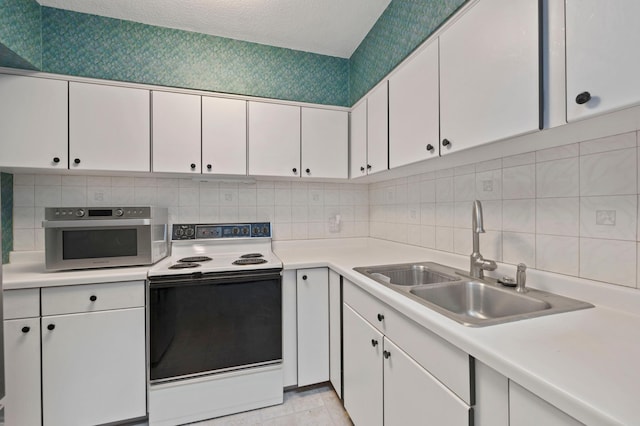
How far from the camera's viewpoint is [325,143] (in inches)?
86.4

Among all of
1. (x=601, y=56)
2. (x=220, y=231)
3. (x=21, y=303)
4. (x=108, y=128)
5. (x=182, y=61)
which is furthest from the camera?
(x=220, y=231)

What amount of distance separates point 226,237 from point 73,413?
1.28 m

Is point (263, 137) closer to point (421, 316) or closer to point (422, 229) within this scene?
point (422, 229)

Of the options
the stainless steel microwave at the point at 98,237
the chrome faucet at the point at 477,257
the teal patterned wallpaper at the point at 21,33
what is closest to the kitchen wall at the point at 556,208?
the chrome faucet at the point at 477,257

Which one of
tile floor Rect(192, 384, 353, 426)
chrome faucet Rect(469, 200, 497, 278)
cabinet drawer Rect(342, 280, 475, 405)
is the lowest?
tile floor Rect(192, 384, 353, 426)

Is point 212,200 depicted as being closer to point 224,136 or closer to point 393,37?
point 224,136

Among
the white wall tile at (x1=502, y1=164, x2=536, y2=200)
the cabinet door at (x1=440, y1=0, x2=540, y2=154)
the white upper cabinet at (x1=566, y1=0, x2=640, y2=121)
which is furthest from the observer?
the white wall tile at (x1=502, y1=164, x2=536, y2=200)

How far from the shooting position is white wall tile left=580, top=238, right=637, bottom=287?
91cm

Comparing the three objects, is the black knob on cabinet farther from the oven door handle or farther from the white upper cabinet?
the oven door handle

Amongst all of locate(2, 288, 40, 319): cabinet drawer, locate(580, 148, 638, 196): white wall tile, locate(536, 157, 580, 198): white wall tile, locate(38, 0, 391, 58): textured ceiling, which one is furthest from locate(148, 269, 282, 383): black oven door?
locate(38, 0, 391, 58): textured ceiling

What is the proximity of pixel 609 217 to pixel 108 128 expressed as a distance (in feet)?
8.40

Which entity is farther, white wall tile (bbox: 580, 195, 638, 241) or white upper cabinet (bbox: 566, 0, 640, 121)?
white wall tile (bbox: 580, 195, 638, 241)

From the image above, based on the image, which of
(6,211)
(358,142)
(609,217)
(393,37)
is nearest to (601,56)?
(609,217)

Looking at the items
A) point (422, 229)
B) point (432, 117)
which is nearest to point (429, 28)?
point (432, 117)
